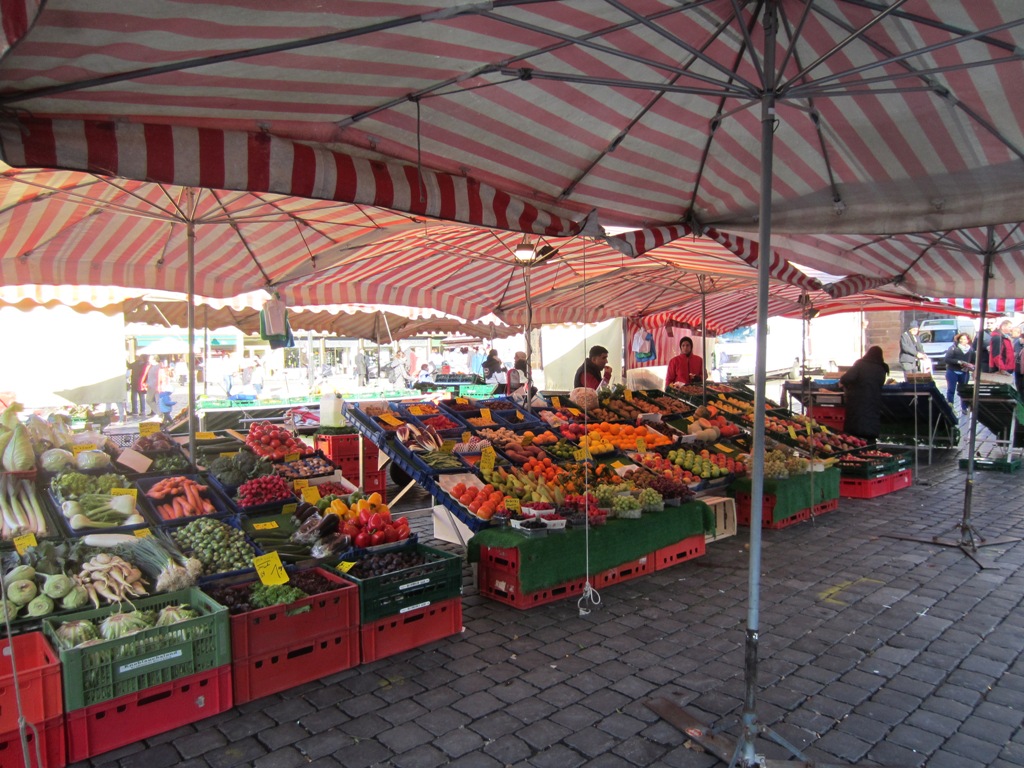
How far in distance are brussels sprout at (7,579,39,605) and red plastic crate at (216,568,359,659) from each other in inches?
34.6

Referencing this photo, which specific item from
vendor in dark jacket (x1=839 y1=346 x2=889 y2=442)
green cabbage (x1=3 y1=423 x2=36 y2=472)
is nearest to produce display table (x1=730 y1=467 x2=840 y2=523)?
vendor in dark jacket (x1=839 y1=346 x2=889 y2=442)

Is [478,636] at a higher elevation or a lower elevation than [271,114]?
→ lower

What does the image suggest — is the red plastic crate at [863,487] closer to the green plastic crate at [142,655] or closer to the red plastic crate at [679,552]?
the red plastic crate at [679,552]

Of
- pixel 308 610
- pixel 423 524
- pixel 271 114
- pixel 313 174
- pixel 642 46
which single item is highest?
pixel 642 46

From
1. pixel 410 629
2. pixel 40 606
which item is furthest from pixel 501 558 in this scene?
pixel 40 606

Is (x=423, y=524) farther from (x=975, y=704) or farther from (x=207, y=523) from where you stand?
(x=975, y=704)

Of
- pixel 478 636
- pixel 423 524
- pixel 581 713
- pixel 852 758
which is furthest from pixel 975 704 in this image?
pixel 423 524

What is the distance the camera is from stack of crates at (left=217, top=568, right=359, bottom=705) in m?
3.57

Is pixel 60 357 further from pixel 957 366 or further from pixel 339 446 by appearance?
pixel 957 366

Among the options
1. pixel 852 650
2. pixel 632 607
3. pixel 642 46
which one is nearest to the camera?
pixel 642 46

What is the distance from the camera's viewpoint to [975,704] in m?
3.56

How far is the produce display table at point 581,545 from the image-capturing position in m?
4.88

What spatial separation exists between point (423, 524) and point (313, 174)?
535cm

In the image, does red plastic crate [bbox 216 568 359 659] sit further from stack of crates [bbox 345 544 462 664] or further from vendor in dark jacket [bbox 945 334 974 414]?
vendor in dark jacket [bbox 945 334 974 414]
